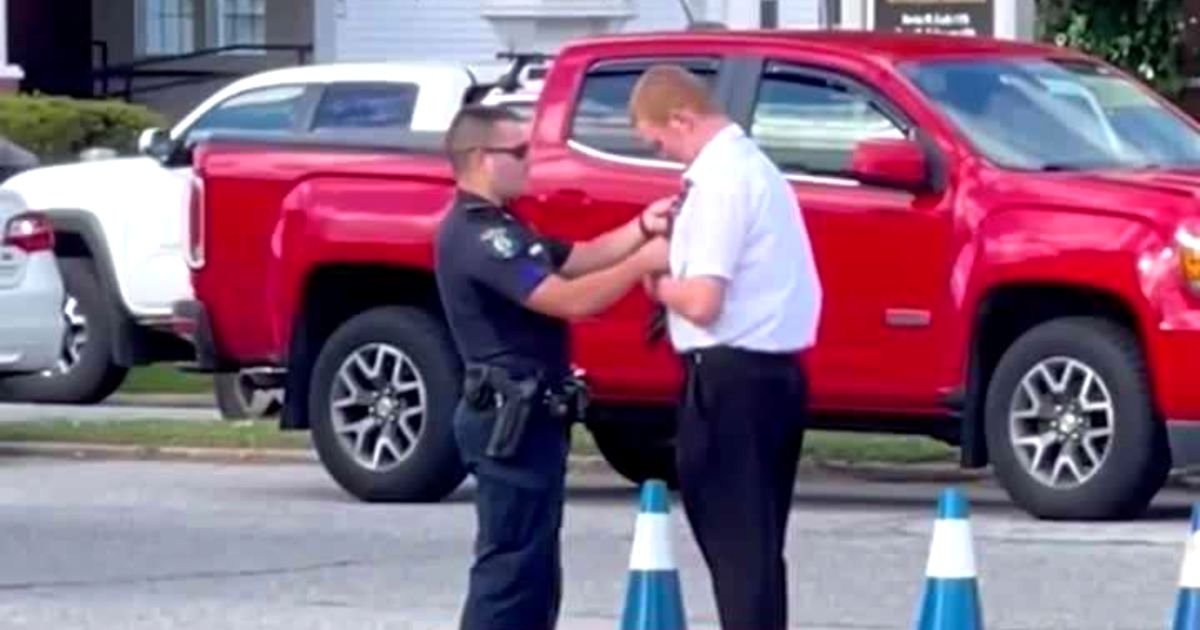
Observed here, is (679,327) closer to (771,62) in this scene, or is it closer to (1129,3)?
(771,62)

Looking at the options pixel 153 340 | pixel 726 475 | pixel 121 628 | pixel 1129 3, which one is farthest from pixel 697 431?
pixel 1129 3

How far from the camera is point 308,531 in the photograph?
46.4 feet

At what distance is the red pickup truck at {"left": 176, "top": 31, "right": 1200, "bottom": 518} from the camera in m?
13.6

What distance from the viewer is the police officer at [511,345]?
8.80m

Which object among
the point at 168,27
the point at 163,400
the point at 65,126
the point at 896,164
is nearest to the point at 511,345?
the point at 896,164

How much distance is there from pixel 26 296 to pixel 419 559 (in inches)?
195

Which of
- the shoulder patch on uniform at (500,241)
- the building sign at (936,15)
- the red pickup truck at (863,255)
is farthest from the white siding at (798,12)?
the shoulder patch on uniform at (500,241)

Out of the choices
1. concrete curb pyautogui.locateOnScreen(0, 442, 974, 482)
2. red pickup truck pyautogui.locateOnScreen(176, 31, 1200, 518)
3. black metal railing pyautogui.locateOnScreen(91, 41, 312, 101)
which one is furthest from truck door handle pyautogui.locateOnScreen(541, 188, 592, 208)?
black metal railing pyautogui.locateOnScreen(91, 41, 312, 101)

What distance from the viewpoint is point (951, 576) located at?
28.3 feet

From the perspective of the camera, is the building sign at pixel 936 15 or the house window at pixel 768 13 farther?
the house window at pixel 768 13

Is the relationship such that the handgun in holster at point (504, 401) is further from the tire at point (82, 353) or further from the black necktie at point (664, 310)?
the tire at point (82, 353)

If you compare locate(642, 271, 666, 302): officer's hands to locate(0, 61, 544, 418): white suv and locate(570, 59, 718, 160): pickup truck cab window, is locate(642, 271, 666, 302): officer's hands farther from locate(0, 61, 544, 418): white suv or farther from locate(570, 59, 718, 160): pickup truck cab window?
locate(0, 61, 544, 418): white suv

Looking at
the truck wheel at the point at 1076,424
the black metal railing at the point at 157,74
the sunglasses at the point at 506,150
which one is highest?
the sunglasses at the point at 506,150

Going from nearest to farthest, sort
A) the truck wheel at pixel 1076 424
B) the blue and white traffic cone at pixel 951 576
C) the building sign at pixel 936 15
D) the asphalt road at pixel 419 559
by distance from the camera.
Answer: the blue and white traffic cone at pixel 951 576 → the asphalt road at pixel 419 559 → the truck wheel at pixel 1076 424 → the building sign at pixel 936 15
